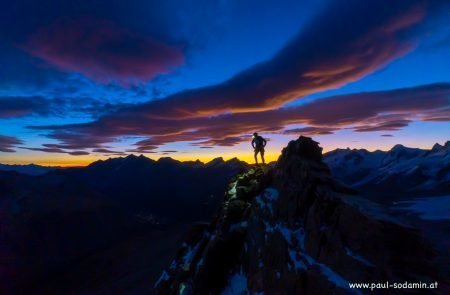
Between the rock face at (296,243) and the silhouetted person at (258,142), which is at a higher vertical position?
the silhouetted person at (258,142)

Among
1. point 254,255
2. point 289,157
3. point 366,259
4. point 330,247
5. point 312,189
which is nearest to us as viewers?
point 366,259

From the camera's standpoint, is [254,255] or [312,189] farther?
[254,255]

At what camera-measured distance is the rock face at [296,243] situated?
17703 millimetres

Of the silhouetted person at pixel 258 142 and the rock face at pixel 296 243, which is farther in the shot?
the silhouetted person at pixel 258 142

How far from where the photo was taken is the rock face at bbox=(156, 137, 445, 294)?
1770cm

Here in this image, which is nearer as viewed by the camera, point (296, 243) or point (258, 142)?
point (296, 243)

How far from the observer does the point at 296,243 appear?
83.1 ft

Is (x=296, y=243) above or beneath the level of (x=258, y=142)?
beneath

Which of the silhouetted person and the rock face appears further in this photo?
the silhouetted person

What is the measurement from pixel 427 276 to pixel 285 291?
34.8 feet

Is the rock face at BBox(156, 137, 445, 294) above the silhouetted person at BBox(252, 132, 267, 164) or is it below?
below

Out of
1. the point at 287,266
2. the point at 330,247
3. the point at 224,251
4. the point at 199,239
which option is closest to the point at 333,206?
the point at 330,247

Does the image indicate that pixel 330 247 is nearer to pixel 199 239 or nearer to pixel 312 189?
pixel 312 189

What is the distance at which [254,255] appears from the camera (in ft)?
102
